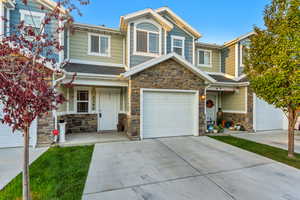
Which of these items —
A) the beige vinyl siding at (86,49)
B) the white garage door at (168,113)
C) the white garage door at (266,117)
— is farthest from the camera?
the white garage door at (266,117)

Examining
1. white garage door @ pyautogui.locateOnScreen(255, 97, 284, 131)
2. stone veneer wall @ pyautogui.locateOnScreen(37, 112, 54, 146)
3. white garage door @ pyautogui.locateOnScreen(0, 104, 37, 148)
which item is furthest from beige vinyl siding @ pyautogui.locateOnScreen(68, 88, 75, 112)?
white garage door @ pyautogui.locateOnScreen(255, 97, 284, 131)

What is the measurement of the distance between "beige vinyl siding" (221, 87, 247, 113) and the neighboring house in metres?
0.07

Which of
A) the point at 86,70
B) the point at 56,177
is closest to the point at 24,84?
the point at 56,177

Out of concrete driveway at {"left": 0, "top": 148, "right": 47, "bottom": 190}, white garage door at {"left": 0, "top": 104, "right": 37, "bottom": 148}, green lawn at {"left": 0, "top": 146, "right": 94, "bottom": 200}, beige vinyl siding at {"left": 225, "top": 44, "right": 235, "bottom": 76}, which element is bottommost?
concrete driveway at {"left": 0, "top": 148, "right": 47, "bottom": 190}

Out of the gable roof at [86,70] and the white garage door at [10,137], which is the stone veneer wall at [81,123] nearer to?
the white garage door at [10,137]

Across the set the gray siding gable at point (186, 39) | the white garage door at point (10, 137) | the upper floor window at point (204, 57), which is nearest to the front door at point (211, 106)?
the upper floor window at point (204, 57)

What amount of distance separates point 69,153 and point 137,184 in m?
3.20

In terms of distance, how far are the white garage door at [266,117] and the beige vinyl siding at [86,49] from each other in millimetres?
9333

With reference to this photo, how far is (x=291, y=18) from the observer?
15.6 feet

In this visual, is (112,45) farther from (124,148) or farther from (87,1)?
(87,1)

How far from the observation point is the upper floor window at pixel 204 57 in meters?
11.1

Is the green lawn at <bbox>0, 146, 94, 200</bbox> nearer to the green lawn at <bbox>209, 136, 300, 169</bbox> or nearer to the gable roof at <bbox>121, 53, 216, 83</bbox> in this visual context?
the gable roof at <bbox>121, 53, 216, 83</bbox>

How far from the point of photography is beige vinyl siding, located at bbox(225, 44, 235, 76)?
34.6ft

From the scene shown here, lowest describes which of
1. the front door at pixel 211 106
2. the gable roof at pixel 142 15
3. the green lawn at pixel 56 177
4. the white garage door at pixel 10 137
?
the green lawn at pixel 56 177
